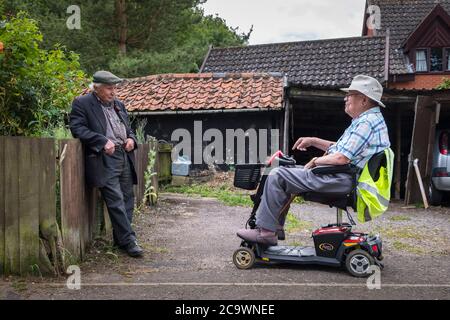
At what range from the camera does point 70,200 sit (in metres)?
4.70

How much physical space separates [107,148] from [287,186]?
1755 millimetres

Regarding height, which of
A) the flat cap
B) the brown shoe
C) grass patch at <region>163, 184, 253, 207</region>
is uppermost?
the flat cap

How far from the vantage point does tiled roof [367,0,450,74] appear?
21.0 metres

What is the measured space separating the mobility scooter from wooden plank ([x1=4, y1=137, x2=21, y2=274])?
6.17 feet

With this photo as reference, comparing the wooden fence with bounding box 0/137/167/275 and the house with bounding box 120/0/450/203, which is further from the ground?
the house with bounding box 120/0/450/203

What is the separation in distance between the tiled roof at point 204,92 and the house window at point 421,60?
30.7 feet

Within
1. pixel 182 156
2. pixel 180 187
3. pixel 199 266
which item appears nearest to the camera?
pixel 199 266

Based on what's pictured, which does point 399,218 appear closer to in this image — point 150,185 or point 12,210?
point 150,185

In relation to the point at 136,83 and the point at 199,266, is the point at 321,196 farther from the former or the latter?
the point at 136,83

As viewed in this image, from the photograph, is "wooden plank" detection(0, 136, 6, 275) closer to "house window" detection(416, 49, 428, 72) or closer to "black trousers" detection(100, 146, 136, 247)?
"black trousers" detection(100, 146, 136, 247)

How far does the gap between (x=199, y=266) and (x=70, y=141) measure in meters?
1.64

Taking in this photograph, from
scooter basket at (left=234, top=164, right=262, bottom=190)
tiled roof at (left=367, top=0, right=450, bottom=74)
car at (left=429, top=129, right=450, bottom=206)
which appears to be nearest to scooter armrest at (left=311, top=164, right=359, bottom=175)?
scooter basket at (left=234, top=164, right=262, bottom=190)
